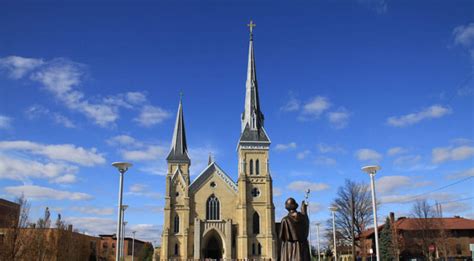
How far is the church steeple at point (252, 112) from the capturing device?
6450 cm

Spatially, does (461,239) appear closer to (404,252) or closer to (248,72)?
(404,252)

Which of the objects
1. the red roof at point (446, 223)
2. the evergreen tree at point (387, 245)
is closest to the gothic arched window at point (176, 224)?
the red roof at point (446, 223)

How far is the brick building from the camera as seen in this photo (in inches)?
2067

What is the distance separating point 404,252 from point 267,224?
18.9 meters

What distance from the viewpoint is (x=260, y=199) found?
6075cm

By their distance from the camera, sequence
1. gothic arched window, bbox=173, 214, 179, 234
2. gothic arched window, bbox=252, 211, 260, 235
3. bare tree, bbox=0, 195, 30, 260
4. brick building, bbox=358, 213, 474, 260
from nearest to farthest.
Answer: bare tree, bbox=0, 195, 30, 260
brick building, bbox=358, 213, 474, 260
gothic arched window, bbox=252, 211, 260, 235
gothic arched window, bbox=173, 214, 179, 234

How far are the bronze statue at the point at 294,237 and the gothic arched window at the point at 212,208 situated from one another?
50.9 m

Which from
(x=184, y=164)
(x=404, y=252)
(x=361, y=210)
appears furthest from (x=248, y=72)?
(x=404, y=252)

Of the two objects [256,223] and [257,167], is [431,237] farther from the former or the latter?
[257,167]

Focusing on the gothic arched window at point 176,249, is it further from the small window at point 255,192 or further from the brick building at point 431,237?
the brick building at point 431,237

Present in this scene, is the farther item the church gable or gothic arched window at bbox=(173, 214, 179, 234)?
the church gable

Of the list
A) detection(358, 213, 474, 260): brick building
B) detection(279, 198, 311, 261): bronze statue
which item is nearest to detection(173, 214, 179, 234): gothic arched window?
detection(358, 213, 474, 260): brick building

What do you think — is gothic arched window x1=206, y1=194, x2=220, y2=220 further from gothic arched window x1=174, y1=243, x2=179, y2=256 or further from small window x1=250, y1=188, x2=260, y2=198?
gothic arched window x1=174, y1=243, x2=179, y2=256

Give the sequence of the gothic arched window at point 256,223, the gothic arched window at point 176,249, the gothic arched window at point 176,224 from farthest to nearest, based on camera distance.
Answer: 1. the gothic arched window at point 176,224
2. the gothic arched window at point 256,223
3. the gothic arched window at point 176,249
